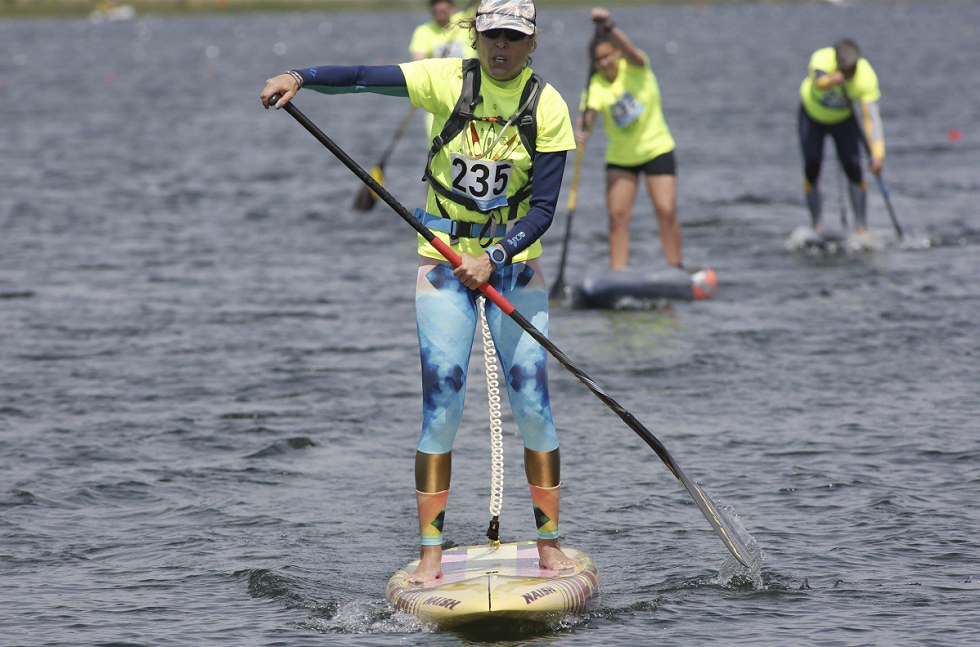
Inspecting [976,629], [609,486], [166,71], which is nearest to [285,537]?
[609,486]

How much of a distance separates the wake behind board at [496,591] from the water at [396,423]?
4.3 inches

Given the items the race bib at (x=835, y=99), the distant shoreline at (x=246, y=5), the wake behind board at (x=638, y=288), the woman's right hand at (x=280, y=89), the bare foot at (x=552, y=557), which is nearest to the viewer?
the woman's right hand at (x=280, y=89)

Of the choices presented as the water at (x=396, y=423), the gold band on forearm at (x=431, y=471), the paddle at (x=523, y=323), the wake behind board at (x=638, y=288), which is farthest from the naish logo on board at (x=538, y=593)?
the wake behind board at (x=638, y=288)

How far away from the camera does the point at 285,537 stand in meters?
6.76

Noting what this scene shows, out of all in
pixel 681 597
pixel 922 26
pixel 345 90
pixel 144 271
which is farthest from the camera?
pixel 922 26

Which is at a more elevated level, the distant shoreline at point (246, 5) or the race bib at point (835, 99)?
the distant shoreline at point (246, 5)

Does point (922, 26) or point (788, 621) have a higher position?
point (922, 26)

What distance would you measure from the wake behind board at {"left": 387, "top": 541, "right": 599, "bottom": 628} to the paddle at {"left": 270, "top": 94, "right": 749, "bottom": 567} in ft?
2.14

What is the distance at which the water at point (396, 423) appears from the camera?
591cm

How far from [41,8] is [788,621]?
12854 cm

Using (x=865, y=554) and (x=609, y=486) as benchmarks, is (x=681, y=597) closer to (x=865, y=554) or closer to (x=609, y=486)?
(x=865, y=554)

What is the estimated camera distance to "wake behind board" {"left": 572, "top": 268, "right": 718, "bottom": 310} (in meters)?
12.0

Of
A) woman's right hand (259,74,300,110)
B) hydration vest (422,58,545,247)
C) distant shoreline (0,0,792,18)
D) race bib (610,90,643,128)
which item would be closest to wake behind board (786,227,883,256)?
race bib (610,90,643,128)

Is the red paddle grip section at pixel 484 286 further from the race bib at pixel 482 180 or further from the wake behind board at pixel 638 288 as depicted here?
the wake behind board at pixel 638 288
